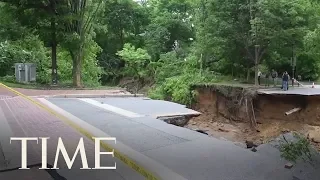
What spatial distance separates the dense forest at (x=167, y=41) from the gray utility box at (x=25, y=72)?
113cm

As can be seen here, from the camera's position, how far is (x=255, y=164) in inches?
206

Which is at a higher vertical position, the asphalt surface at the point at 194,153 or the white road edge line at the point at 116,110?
the white road edge line at the point at 116,110

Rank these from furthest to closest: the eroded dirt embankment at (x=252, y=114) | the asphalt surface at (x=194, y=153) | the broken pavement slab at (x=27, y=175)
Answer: the eroded dirt embankment at (x=252, y=114) < the asphalt surface at (x=194, y=153) < the broken pavement slab at (x=27, y=175)

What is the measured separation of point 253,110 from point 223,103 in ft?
7.47

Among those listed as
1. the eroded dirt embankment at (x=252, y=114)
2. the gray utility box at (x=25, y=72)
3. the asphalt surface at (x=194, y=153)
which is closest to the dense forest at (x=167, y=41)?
the gray utility box at (x=25, y=72)

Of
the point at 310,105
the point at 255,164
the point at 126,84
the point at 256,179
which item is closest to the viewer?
the point at 256,179

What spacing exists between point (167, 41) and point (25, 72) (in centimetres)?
1525

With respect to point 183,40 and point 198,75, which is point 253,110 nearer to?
point 198,75

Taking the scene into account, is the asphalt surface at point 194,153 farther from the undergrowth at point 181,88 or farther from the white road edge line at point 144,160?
the undergrowth at point 181,88

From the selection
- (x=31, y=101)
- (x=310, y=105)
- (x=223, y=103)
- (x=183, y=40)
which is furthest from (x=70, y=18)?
(x=183, y=40)

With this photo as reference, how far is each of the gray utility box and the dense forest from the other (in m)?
1.13

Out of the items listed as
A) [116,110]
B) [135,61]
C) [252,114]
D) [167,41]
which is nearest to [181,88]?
[252,114]

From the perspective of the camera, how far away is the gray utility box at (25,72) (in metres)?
18.2

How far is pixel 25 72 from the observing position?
18.5 meters
